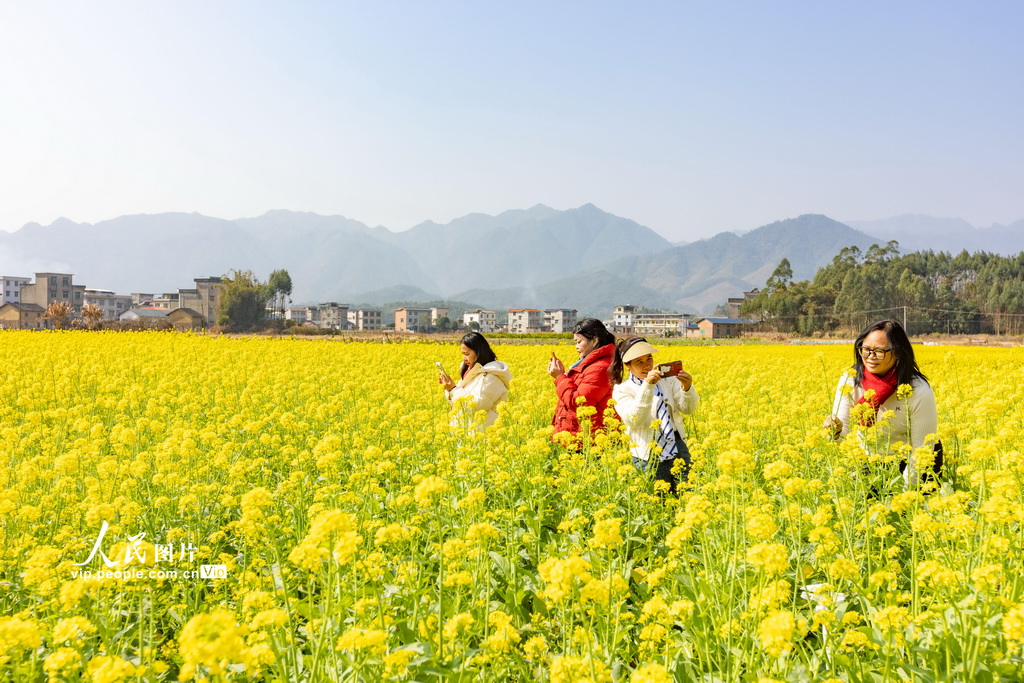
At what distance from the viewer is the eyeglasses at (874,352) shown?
4.68 meters

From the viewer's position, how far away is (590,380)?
6.28 meters

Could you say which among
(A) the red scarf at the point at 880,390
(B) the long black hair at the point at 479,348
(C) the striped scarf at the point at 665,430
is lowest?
(C) the striped scarf at the point at 665,430

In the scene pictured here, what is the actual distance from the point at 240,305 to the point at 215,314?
24010 millimetres

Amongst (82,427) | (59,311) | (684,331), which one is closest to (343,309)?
(684,331)

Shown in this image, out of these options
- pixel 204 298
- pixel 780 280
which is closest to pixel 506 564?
pixel 780 280

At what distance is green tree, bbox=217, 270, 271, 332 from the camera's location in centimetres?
6912

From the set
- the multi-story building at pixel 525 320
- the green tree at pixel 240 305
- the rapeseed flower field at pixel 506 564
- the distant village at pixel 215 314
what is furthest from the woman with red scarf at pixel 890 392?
the multi-story building at pixel 525 320

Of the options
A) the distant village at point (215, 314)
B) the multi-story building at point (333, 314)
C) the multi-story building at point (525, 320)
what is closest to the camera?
the distant village at point (215, 314)

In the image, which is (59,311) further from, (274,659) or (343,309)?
(343,309)

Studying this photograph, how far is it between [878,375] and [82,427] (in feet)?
25.3

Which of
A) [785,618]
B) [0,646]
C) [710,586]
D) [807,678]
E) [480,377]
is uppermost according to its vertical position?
[480,377]

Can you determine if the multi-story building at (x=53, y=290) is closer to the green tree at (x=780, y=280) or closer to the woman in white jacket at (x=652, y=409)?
the green tree at (x=780, y=280)

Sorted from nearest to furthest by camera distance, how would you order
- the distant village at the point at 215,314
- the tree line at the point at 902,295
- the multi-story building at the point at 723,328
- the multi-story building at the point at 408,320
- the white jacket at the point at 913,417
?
the white jacket at the point at 913,417
the distant village at the point at 215,314
the tree line at the point at 902,295
the multi-story building at the point at 723,328
the multi-story building at the point at 408,320

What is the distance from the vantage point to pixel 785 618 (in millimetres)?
1915
